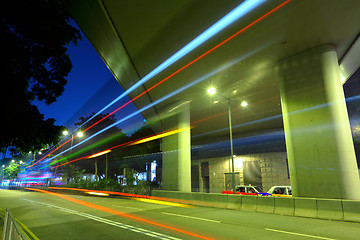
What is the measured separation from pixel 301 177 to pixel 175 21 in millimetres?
10254

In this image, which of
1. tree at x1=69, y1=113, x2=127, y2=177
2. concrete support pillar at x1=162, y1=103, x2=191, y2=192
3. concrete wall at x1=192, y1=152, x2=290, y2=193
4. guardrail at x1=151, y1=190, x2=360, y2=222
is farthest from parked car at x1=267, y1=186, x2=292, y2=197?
tree at x1=69, y1=113, x2=127, y2=177

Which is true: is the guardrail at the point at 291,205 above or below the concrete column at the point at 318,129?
below

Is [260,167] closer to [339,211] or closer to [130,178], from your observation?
[130,178]

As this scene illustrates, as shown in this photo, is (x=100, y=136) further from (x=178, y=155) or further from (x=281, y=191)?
(x=281, y=191)

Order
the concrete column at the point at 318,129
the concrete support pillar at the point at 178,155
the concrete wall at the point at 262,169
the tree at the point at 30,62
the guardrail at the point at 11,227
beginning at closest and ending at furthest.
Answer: the guardrail at the point at 11,227 → the tree at the point at 30,62 → the concrete column at the point at 318,129 → the concrete support pillar at the point at 178,155 → the concrete wall at the point at 262,169

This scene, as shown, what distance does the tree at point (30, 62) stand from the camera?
8.00 meters

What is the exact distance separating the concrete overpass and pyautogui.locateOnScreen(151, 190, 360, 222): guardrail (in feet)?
2.76

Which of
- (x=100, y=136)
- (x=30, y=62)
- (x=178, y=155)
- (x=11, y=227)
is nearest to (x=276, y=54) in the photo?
(x=178, y=155)

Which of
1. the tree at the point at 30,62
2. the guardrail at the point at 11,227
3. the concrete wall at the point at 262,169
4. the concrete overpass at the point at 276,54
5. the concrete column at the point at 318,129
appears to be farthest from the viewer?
the concrete wall at the point at 262,169

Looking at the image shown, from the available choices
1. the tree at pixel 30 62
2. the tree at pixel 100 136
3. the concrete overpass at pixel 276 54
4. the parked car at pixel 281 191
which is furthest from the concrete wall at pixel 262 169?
the tree at pixel 30 62

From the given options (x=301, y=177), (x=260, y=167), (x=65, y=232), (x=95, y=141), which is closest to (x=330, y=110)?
(x=301, y=177)

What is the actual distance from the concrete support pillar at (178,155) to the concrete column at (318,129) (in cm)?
885

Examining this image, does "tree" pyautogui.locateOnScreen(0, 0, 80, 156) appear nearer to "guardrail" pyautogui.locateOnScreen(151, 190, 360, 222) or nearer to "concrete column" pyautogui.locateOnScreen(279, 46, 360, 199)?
"guardrail" pyautogui.locateOnScreen(151, 190, 360, 222)

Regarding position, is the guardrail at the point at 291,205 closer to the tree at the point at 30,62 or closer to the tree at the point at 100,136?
the tree at the point at 30,62
